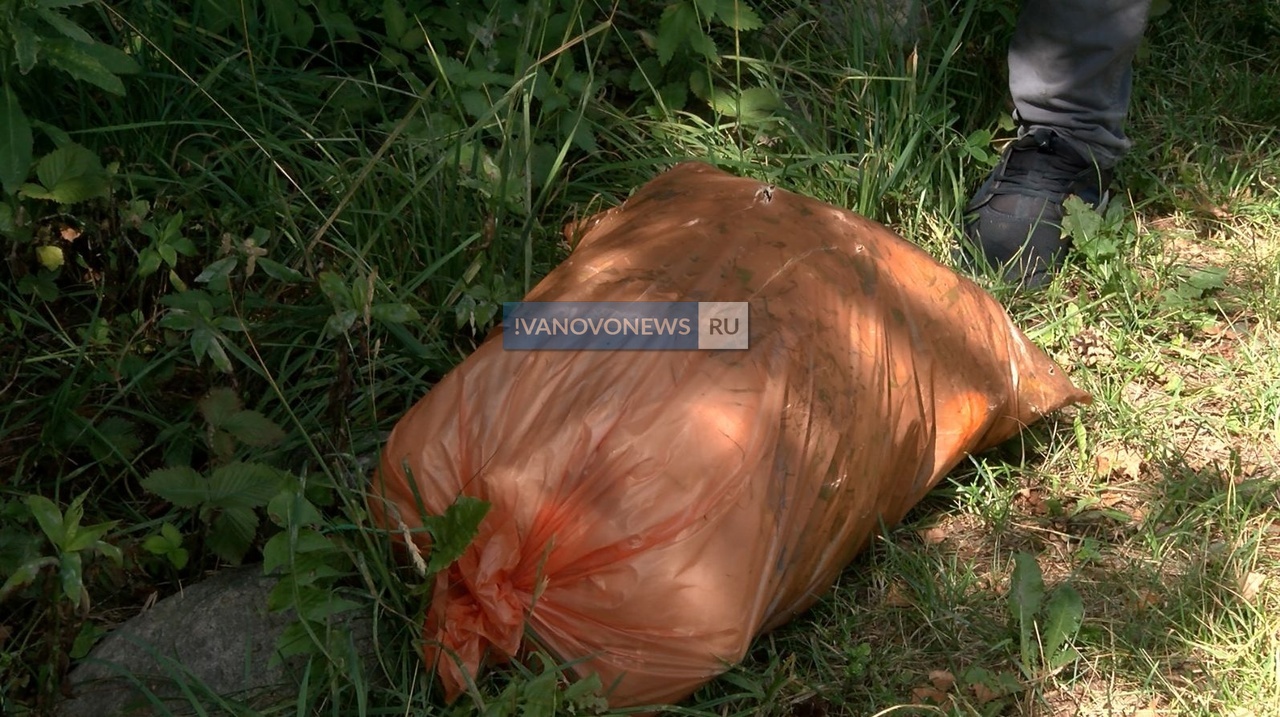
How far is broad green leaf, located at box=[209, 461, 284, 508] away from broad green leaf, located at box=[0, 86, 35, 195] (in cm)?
56

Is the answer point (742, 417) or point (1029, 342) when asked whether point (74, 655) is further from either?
point (1029, 342)

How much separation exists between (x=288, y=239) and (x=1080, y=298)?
1610 millimetres

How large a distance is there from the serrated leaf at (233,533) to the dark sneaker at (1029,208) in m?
1.58

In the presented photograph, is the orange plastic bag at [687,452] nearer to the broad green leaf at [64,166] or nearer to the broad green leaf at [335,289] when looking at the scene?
the broad green leaf at [335,289]

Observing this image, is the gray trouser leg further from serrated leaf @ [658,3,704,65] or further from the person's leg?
serrated leaf @ [658,3,704,65]

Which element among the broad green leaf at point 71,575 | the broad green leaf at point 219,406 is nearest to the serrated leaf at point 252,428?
the broad green leaf at point 219,406

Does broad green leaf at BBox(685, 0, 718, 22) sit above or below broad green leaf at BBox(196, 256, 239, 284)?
above

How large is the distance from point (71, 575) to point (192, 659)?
10.1 inches

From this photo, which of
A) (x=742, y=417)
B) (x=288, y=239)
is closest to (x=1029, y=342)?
(x=742, y=417)

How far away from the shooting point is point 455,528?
159 cm

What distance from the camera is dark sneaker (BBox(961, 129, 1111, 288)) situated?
2586 mm

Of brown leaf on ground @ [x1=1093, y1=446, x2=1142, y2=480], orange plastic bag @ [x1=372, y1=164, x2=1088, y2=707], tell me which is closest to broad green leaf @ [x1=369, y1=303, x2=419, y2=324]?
orange plastic bag @ [x1=372, y1=164, x2=1088, y2=707]

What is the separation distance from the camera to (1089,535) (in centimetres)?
212

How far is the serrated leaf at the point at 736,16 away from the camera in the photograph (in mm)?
2543
